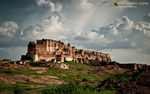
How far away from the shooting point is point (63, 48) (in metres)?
103

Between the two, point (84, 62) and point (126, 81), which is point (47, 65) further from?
point (126, 81)

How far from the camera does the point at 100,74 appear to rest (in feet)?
224

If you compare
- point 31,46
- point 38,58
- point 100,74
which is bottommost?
point 100,74

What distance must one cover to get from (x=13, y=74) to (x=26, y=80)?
5.10 metres

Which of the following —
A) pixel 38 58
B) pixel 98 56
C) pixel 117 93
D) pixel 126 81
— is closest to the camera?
pixel 117 93

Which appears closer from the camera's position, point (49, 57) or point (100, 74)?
point (100, 74)

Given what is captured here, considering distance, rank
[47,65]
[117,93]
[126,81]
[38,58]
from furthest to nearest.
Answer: [38,58]
[47,65]
[126,81]
[117,93]

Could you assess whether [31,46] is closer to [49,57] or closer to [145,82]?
[49,57]

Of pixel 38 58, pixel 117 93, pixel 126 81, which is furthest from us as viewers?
pixel 38 58

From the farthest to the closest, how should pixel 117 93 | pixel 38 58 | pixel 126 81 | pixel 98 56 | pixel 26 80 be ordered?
pixel 98 56 < pixel 38 58 < pixel 26 80 < pixel 126 81 < pixel 117 93

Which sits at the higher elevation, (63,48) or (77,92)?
(63,48)

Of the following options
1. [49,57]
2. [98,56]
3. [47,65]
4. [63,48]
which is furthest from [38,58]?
[98,56]

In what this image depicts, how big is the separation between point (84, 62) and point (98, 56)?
102 ft

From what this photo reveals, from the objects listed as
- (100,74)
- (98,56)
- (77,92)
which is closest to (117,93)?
(77,92)
